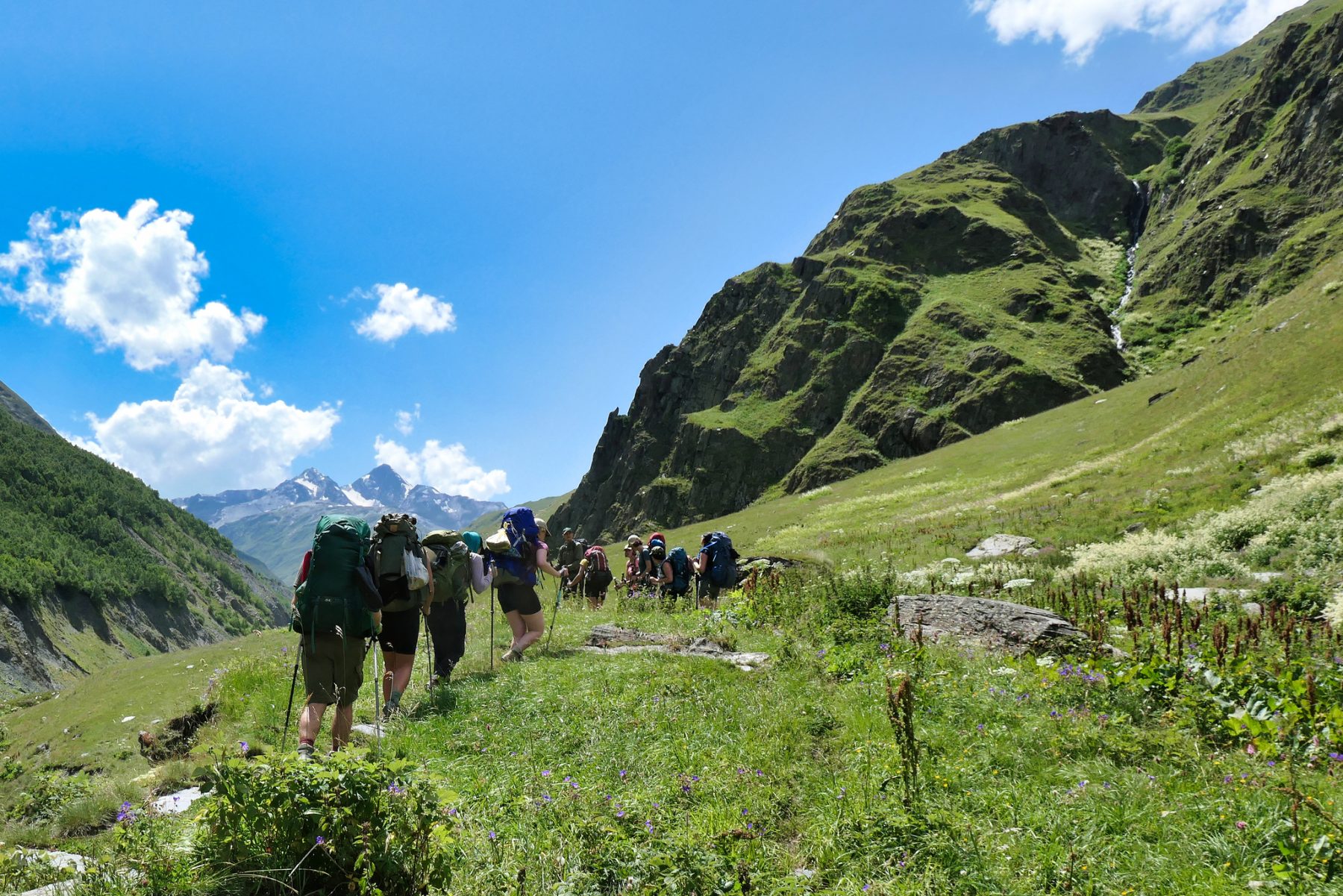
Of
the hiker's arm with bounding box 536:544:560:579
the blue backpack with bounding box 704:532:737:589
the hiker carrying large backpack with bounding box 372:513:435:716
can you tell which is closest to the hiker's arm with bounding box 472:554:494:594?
the hiker's arm with bounding box 536:544:560:579

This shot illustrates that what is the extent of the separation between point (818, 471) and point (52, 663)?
122395mm

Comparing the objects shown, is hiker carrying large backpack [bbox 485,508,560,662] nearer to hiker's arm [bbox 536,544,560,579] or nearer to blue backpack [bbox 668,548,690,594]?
hiker's arm [bbox 536,544,560,579]

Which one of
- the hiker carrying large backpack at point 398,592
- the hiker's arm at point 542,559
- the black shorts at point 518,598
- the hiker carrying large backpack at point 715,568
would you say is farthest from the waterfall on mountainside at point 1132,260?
the hiker carrying large backpack at point 398,592

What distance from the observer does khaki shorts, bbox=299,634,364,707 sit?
7.21 metres

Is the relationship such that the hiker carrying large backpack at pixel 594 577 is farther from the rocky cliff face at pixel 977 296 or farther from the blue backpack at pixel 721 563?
the rocky cliff face at pixel 977 296

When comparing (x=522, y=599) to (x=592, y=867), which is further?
(x=522, y=599)

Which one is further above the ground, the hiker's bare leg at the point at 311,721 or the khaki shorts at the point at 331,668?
the khaki shorts at the point at 331,668

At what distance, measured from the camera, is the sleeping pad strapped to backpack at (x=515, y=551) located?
11609 millimetres

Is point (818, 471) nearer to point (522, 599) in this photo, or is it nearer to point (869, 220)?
point (869, 220)

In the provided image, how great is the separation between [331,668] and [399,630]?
1889 mm

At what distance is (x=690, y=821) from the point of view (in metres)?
5.10

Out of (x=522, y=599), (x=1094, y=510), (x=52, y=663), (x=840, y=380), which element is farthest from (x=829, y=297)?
(x=52, y=663)

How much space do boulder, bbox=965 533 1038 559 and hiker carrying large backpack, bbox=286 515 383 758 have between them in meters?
20.9

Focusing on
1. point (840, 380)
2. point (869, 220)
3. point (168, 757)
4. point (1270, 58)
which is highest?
point (1270, 58)
